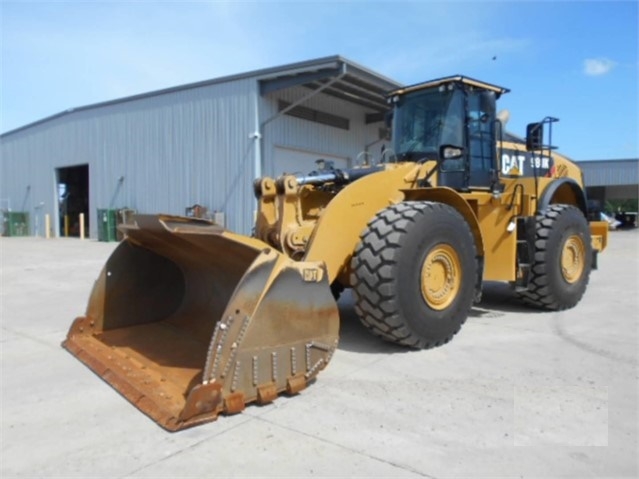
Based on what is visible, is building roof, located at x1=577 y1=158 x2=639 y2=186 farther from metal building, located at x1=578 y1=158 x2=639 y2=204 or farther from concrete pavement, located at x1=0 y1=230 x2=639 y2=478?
concrete pavement, located at x1=0 y1=230 x2=639 y2=478

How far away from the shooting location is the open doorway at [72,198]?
1029 inches

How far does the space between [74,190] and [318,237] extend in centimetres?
2646

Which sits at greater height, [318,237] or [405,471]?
[318,237]

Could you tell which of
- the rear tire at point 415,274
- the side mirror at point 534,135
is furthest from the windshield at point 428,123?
the rear tire at point 415,274

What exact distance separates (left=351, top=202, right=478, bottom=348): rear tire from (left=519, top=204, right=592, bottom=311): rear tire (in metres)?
1.77

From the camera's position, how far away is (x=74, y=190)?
27.4 m

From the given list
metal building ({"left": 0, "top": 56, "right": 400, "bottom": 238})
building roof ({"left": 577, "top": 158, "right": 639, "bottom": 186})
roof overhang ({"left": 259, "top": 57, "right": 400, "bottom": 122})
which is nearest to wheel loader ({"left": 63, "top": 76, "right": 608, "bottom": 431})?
roof overhang ({"left": 259, "top": 57, "right": 400, "bottom": 122})

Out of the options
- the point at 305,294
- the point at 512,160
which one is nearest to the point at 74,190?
the point at 512,160

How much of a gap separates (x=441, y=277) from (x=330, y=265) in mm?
1102

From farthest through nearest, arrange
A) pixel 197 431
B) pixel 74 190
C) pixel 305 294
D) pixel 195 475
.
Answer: pixel 74 190 → pixel 305 294 → pixel 197 431 → pixel 195 475

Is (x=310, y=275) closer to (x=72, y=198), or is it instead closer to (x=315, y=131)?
(x=315, y=131)

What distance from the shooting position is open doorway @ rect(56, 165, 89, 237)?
1029 inches

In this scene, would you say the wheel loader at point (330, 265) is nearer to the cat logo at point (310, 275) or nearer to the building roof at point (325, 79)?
the cat logo at point (310, 275)

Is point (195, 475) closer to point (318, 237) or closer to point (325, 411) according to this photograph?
point (325, 411)
